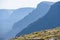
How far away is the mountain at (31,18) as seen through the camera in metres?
6.56

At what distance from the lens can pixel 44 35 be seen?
6.30 m

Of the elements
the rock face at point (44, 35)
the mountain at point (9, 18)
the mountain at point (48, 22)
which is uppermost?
the mountain at point (9, 18)

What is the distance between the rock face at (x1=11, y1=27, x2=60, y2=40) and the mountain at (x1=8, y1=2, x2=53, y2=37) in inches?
11.3

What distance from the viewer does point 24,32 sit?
21.4ft

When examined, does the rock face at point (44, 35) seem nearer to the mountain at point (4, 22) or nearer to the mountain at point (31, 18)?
the mountain at point (31, 18)

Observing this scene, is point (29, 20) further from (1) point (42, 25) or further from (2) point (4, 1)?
(2) point (4, 1)

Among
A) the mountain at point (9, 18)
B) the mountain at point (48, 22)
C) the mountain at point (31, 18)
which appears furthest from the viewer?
the mountain at point (9, 18)

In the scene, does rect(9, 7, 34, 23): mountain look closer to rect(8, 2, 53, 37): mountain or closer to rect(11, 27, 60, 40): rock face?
rect(8, 2, 53, 37): mountain

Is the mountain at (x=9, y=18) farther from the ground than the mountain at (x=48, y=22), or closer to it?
farther from the ground

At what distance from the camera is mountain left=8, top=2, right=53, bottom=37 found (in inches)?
258

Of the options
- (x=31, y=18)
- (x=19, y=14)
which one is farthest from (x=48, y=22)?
(x=19, y=14)

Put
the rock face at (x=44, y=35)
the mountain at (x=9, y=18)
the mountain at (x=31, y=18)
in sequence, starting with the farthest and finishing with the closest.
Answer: the mountain at (x=9, y=18), the mountain at (x=31, y=18), the rock face at (x=44, y=35)

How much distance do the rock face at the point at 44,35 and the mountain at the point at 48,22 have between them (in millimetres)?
125

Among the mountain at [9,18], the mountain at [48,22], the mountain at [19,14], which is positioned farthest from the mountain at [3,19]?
the mountain at [48,22]
